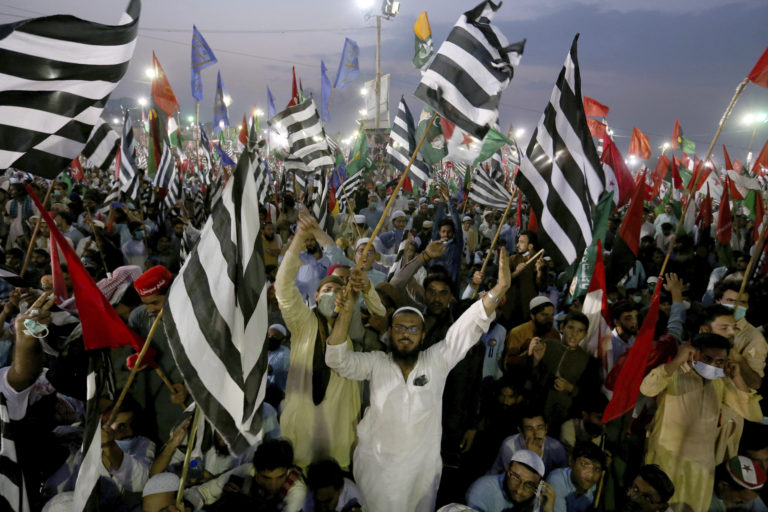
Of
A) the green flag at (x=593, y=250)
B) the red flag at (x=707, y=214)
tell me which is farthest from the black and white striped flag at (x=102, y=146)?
the red flag at (x=707, y=214)

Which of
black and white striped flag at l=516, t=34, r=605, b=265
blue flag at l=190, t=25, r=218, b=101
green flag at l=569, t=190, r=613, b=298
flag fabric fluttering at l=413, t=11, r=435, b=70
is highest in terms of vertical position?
flag fabric fluttering at l=413, t=11, r=435, b=70

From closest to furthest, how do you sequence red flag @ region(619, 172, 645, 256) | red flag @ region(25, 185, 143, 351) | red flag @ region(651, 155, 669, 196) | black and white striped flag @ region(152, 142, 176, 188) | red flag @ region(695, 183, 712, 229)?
red flag @ region(25, 185, 143, 351)
red flag @ region(619, 172, 645, 256)
black and white striped flag @ region(152, 142, 176, 188)
red flag @ region(695, 183, 712, 229)
red flag @ region(651, 155, 669, 196)

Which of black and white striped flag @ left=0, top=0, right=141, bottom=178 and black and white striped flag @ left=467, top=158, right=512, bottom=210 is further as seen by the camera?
black and white striped flag @ left=467, top=158, right=512, bottom=210

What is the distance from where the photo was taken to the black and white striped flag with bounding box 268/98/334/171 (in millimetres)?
6898

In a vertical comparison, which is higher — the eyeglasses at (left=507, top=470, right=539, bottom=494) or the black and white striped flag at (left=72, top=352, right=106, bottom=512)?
the black and white striped flag at (left=72, top=352, right=106, bottom=512)

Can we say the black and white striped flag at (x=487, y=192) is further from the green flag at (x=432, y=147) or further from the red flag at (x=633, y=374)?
the red flag at (x=633, y=374)

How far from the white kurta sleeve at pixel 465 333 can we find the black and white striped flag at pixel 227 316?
124 centimetres

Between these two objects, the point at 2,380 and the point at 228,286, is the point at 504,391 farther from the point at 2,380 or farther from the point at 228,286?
the point at 2,380

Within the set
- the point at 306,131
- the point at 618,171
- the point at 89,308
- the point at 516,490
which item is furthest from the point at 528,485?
the point at 618,171

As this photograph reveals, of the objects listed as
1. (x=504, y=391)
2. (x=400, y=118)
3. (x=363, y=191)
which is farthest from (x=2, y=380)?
(x=363, y=191)

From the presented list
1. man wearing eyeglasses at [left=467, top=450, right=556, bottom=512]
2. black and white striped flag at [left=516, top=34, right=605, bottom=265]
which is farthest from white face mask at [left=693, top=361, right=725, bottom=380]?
man wearing eyeglasses at [left=467, top=450, right=556, bottom=512]

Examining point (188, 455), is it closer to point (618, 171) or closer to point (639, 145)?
point (618, 171)

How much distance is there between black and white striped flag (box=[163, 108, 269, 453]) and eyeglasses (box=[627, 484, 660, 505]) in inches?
104

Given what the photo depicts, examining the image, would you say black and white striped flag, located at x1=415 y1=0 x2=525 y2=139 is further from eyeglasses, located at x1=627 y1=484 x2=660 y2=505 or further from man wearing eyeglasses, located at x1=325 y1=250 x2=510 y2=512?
eyeglasses, located at x1=627 y1=484 x2=660 y2=505
